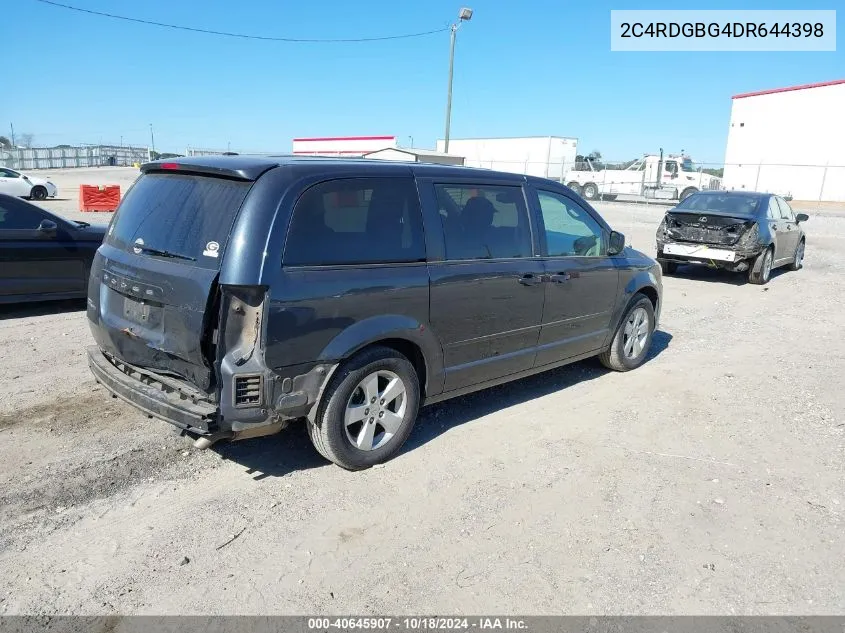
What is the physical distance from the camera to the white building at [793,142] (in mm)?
34594

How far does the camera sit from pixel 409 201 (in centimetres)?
409

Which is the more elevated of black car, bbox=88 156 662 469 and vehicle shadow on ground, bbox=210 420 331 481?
black car, bbox=88 156 662 469

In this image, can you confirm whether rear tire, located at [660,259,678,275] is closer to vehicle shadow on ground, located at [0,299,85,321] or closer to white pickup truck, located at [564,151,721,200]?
vehicle shadow on ground, located at [0,299,85,321]

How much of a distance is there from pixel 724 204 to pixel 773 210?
36.3 inches

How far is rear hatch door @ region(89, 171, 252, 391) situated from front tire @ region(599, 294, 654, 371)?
12.9ft

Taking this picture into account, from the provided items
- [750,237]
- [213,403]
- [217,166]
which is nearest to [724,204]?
[750,237]

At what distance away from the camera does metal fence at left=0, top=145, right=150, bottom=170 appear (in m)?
54.0

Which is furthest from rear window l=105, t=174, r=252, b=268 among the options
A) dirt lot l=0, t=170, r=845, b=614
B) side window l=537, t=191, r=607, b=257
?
side window l=537, t=191, r=607, b=257

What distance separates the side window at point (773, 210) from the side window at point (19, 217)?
1154 centimetres

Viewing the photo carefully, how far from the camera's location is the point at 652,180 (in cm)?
3478

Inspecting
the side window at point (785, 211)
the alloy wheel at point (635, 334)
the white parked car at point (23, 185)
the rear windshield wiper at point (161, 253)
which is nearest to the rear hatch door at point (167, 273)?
the rear windshield wiper at point (161, 253)

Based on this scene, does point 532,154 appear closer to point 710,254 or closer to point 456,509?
point 710,254

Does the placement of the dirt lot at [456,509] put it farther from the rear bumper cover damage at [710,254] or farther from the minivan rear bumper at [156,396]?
the rear bumper cover damage at [710,254]

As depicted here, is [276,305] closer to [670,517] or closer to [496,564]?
[496,564]
